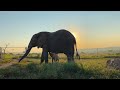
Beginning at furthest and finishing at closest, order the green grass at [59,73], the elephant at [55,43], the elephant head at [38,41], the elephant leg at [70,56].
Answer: the elephant head at [38,41], the elephant at [55,43], the elephant leg at [70,56], the green grass at [59,73]

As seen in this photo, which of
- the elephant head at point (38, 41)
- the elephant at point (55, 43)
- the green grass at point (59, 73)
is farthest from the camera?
the elephant head at point (38, 41)

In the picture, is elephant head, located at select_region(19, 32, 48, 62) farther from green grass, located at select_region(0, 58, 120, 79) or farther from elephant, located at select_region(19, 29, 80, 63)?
green grass, located at select_region(0, 58, 120, 79)

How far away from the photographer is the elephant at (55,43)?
11266 millimetres

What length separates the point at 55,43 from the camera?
460 inches

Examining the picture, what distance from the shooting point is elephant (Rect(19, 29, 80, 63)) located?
11266 millimetres

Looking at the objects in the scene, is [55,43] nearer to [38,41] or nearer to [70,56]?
[38,41]

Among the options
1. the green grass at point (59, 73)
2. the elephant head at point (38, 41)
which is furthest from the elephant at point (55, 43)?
the green grass at point (59, 73)

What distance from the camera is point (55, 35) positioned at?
1166 cm

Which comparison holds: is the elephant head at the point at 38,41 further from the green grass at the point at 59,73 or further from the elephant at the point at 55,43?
the green grass at the point at 59,73
